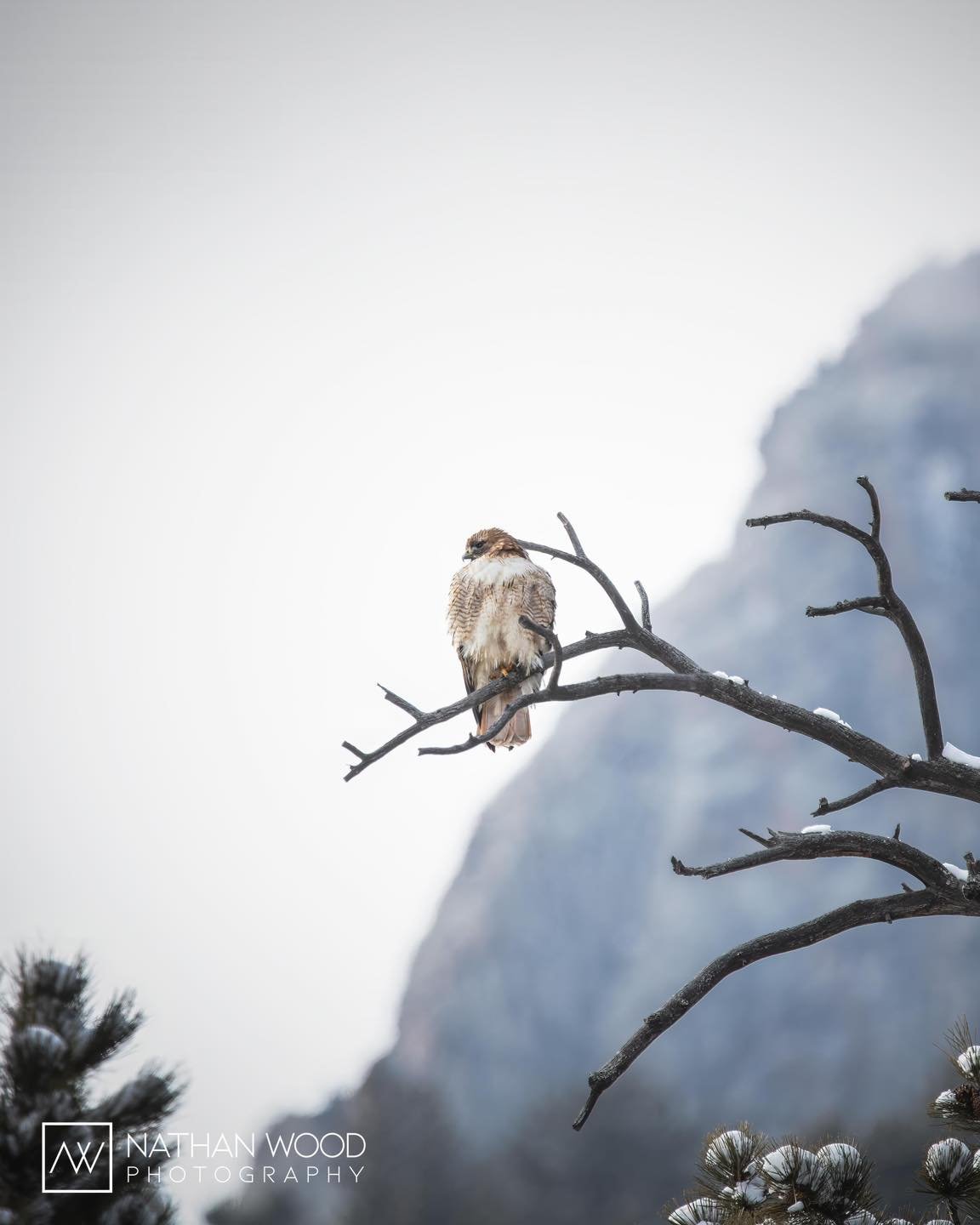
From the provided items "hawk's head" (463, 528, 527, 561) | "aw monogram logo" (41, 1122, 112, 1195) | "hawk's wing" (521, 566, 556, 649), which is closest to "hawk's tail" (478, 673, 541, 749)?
Answer: "hawk's wing" (521, 566, 556, 649)

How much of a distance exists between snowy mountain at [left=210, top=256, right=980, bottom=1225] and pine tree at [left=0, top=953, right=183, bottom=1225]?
31.2ft

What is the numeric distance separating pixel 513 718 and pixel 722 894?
8625mm

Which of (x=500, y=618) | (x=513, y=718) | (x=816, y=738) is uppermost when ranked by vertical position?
(x=500, y=618)

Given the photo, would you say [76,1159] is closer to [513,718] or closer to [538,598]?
[513,718]

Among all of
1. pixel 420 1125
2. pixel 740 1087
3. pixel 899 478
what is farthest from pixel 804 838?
pixel 899 478

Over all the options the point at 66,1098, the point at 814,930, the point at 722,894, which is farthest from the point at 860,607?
the point at 722,894

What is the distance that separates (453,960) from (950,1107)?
10.2 m

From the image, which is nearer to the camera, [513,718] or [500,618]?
[513,718]

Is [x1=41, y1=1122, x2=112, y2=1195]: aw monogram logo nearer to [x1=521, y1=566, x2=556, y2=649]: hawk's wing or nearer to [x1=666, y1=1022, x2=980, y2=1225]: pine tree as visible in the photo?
[x1=666, y1=1022, x2=980, y2=1225]: pine tree

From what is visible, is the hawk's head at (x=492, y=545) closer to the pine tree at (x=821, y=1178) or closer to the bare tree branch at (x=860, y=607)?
the bare tree branch at (x=860, y=607)

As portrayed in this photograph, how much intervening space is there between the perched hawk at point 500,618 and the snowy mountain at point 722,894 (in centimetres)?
821

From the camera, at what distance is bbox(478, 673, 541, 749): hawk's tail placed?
388 centimetres

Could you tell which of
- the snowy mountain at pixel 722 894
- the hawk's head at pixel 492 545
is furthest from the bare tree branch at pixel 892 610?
the snowy mountain at pixel 722 894

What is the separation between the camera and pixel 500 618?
13.6ft
